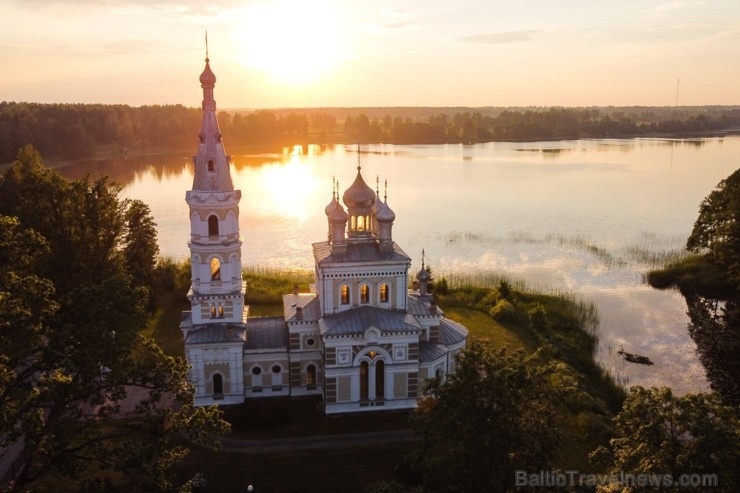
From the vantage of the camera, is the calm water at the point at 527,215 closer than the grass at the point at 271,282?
Yes

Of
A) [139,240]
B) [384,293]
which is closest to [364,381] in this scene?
[384,293]

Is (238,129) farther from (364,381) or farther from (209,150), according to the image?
(364,381)

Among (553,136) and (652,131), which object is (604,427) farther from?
(652,131)

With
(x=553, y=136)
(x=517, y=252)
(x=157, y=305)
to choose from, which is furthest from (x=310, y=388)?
(x=553, y=136)

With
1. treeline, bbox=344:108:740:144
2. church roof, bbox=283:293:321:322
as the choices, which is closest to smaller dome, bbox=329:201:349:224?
church roof, bbox=283:293:321:322

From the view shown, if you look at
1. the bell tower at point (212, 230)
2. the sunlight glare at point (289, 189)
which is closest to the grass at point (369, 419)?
the bell tower at point (212, 230)

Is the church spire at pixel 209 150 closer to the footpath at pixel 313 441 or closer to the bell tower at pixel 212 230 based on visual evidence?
the bell tower at pixel 212 230

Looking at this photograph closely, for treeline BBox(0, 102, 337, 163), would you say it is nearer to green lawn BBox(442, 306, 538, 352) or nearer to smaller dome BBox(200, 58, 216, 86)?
smaller dome BBox(200, 58, 216, 86)
